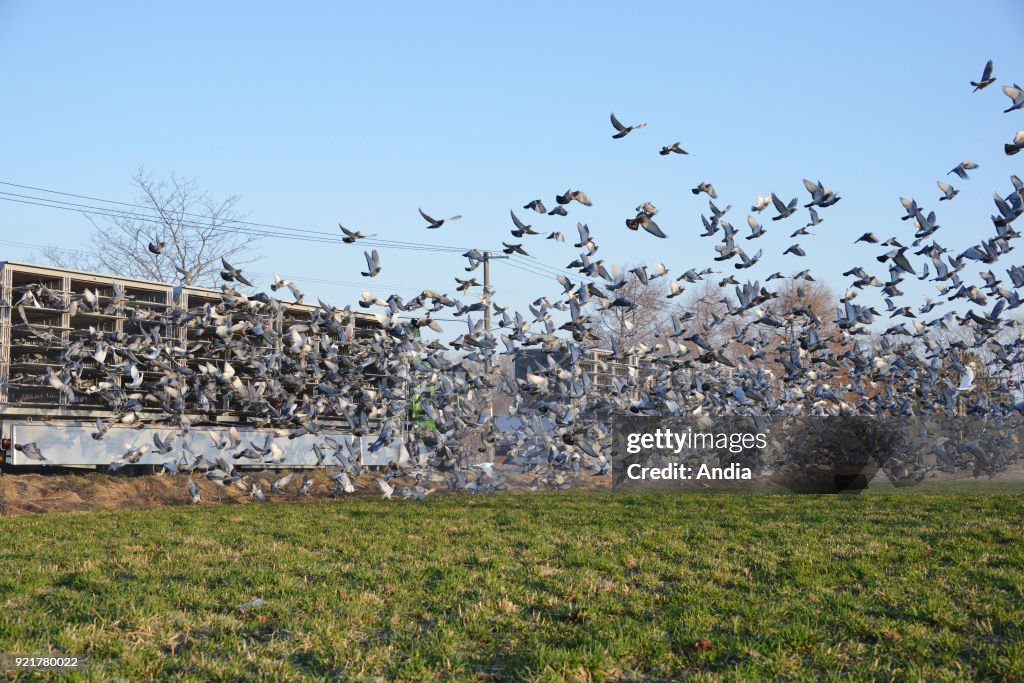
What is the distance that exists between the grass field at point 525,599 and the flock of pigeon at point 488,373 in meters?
4.37

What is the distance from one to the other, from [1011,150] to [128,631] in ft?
34.6

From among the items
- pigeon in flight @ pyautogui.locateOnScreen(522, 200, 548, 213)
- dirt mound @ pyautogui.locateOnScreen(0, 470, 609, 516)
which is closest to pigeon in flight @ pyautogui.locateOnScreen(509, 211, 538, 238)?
pigeon in flight @ pyautogui.locateOnScreen(522, 200, 548, 213)

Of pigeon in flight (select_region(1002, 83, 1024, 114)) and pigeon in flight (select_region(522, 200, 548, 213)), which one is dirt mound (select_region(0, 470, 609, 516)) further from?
pigeon in flight (select_region(1002, 83, 1024, 114))

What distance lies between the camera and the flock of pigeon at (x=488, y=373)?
16109mm

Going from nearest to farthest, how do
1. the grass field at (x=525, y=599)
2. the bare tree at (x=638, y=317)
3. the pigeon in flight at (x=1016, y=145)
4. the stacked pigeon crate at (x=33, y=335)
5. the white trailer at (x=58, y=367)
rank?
the grass field at (x=525, y=599)
the pigeon in flight at (x=1016, y=145)
the white trailer at (x=58, y=367)
the stacked pigeon crate at (x=33, y=335)
the bare tree at (x=638, y=317)

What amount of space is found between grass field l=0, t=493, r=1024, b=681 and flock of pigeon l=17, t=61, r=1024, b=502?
14.3 ft

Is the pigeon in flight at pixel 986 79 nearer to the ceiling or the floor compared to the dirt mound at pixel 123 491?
nearer to the ceiling

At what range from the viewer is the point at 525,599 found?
7578 mm

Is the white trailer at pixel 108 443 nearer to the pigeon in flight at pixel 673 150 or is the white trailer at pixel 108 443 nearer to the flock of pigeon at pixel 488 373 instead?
the flock of pigeon at pixel 488 373

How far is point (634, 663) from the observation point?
5859 mm

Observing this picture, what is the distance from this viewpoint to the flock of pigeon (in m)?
16.1

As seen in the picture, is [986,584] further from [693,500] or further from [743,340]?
[743,340]

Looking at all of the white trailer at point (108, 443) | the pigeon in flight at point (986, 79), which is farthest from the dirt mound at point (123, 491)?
the pigeon in flight at point (986, 79)

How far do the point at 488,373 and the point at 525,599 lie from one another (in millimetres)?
11469
